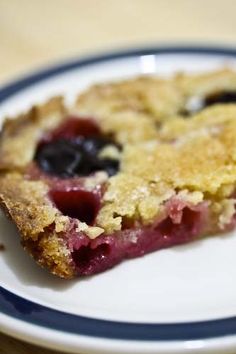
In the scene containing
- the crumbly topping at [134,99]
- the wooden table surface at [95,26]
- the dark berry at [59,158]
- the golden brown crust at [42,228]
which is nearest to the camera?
the golden brown crust at [42,228]

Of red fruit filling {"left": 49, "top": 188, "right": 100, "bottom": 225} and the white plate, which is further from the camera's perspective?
red fruit filling {"left": 49, "top": 188, "right": 100, "bottom": 225}

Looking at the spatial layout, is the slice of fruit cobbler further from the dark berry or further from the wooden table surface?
the wooden table surface

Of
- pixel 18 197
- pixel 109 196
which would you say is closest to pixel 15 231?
pixel 18 197

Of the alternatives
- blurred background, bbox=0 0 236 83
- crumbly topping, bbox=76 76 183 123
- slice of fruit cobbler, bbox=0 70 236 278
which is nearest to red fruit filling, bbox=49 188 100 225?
slice of fruit cobbler, bbox=0 70 236 278

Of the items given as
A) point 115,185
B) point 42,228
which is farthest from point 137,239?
point 42,228

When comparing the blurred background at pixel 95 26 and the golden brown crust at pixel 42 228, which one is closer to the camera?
the golden brown crust at pixel 42 228

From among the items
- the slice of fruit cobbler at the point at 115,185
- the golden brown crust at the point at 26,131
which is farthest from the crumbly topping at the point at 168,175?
the golden brown crust at the point at 26,131

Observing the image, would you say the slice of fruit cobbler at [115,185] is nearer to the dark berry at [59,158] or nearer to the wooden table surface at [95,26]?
the dark berry at [59,158]
